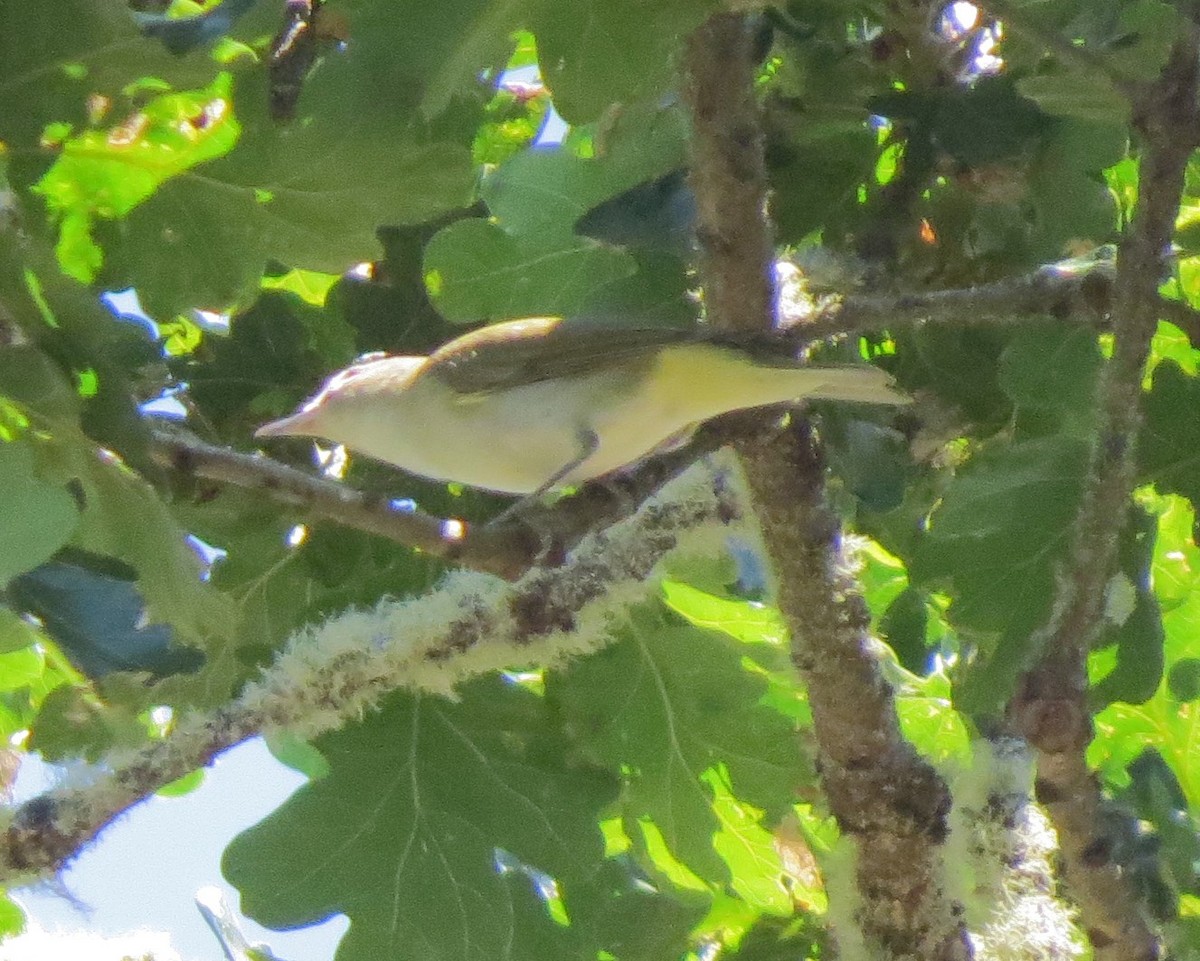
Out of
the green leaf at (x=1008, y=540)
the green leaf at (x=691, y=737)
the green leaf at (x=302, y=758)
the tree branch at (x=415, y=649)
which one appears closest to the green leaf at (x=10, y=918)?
the green leaf at (x=302, y=758)

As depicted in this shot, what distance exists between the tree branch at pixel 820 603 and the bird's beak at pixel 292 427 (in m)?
0.38

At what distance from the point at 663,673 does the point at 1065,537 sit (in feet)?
1.87

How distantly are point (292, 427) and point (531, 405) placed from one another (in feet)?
0.72

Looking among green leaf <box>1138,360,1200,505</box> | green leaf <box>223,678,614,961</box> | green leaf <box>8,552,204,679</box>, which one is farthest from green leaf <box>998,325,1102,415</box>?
green leaf <box>8,552,204,679</box>

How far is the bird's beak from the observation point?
120 centimetres

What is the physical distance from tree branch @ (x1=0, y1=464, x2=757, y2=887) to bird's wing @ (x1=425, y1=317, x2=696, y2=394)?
0.14 metres

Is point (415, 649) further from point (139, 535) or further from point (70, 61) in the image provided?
point (70, 61)

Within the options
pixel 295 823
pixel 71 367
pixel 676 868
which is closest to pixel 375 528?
pixel 71 367

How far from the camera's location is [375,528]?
35.4 inches

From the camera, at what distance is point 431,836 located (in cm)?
137

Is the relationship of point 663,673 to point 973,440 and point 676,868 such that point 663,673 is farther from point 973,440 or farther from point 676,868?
point 973,440

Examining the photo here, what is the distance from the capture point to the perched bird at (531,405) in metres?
1.17

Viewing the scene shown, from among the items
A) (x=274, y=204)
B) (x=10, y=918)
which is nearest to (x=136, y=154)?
(x=274, y=204)

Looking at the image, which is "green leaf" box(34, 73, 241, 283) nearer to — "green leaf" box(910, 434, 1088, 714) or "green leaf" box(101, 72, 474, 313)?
"green leaf" box(101, 72, 474, 313)
